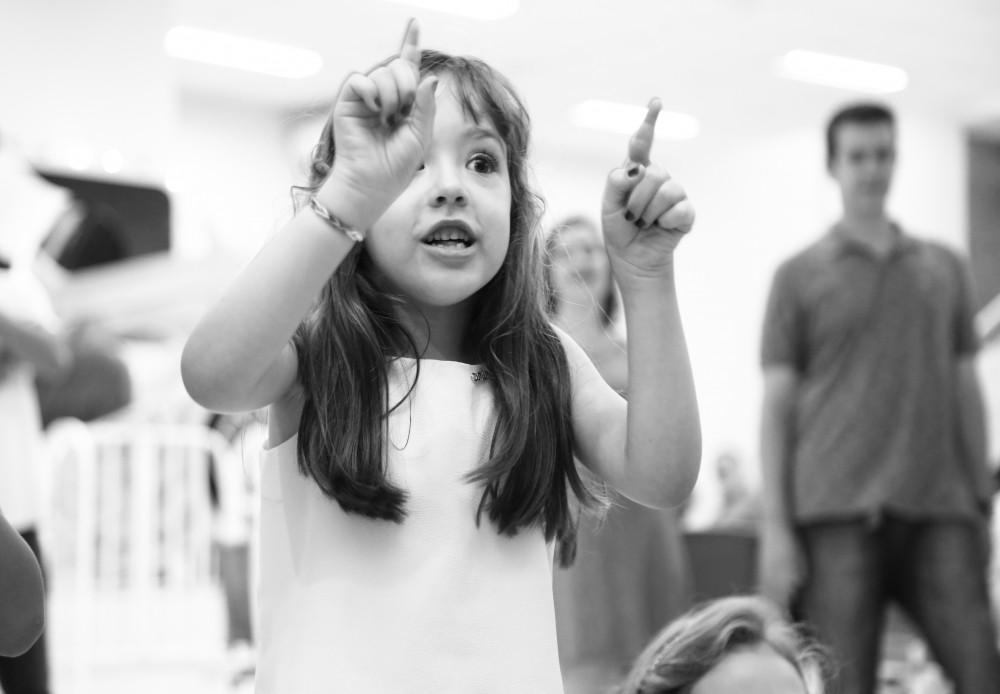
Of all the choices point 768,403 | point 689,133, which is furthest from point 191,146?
point 768,403

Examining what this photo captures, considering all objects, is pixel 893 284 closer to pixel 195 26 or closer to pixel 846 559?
pixel 846 559

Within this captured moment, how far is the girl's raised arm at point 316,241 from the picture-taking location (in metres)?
0.77

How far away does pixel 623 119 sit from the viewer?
28.4ft

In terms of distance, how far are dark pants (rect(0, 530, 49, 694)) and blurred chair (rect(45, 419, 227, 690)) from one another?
159 cm

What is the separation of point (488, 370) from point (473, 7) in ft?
19.3

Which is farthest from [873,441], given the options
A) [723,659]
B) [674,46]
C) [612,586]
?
[674,46]

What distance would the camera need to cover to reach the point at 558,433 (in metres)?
0.93

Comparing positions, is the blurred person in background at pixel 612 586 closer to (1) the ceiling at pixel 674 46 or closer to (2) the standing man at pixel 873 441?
(2) the standing man at pixel 873 441

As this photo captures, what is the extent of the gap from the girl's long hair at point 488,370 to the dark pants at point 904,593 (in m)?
1.35

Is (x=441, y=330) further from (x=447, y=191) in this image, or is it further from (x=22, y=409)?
(x=22, y=409)

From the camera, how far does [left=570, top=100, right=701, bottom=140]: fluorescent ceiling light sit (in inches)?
331

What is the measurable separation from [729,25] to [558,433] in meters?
6.28

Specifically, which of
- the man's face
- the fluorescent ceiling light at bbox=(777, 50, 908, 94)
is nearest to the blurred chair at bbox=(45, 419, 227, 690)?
the man's face

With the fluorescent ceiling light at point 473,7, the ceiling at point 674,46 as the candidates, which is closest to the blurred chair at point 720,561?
the ceiling at point 674,46
